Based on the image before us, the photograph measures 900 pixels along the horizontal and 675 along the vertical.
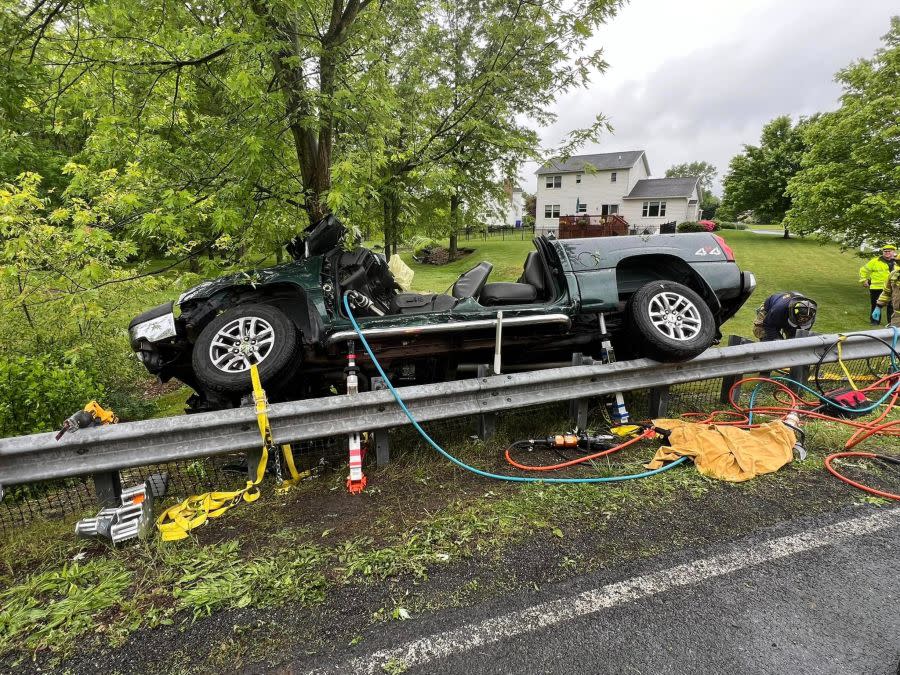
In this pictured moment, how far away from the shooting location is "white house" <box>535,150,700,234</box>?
4166 centimetres

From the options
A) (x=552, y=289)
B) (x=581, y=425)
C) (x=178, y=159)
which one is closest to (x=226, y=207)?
(x=178, y=159)

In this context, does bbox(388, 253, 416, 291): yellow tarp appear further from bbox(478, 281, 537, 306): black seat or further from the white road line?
the white road line

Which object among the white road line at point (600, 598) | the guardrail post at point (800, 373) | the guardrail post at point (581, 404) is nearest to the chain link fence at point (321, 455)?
the guardrail post at point (581, 404)

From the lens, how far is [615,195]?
42719 millimetres

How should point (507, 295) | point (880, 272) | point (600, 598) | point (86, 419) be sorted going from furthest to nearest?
point (880, 272), point (507, 295), point (86, 419), point (600, 598)

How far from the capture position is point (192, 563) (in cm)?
229

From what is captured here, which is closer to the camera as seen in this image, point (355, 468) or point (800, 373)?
point (355, 468)

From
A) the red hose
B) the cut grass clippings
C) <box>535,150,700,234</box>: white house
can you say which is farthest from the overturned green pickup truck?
<box>535,150,700,234</box>: white house

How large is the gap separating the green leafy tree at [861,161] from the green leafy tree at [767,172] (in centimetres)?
2560

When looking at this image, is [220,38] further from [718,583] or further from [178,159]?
[718,583]

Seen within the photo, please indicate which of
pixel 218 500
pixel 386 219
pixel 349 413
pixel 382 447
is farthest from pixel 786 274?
pixel 218 500

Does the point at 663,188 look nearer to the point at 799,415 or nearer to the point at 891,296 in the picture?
the point at 891,296

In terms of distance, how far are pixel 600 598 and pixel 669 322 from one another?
2494 millimetres

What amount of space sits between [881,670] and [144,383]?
8.26 meters
